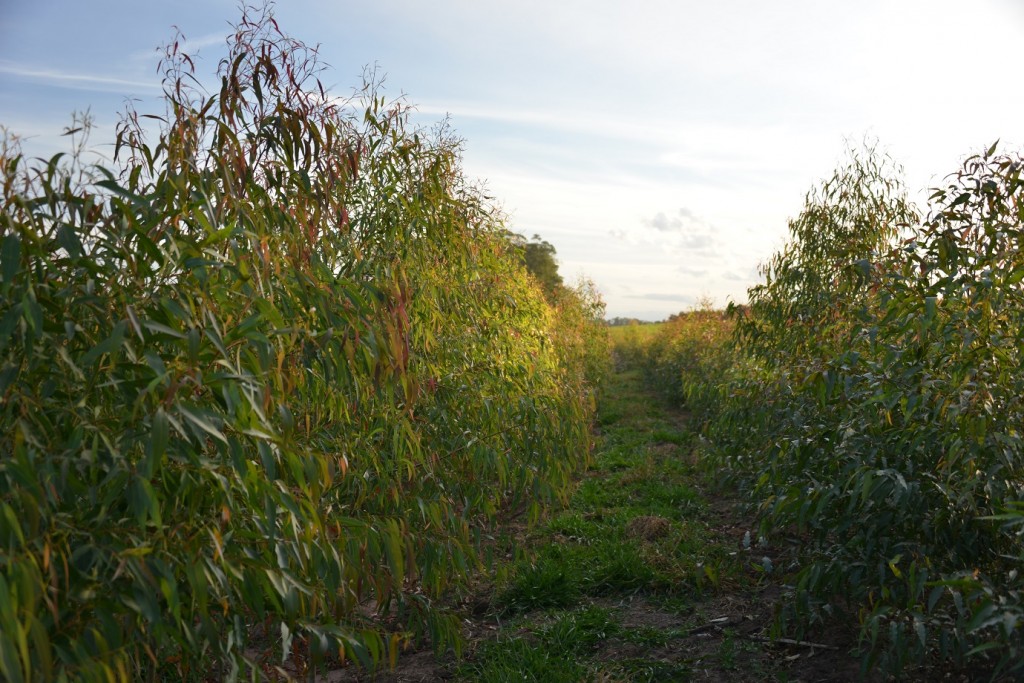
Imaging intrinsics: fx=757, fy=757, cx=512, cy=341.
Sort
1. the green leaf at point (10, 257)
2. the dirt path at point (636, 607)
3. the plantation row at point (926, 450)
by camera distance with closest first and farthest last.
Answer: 1. the green leaf at point (10, 257)
2. the plantation row at point (926, 450)
3. the dirt path at point (636, 607)

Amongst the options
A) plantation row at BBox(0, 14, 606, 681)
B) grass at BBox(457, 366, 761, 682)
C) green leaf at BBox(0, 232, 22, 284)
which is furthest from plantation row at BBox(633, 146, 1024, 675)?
green leaf at BBox(0, 232, 22, 284)

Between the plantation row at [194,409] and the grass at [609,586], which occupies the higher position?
the plantation row at [194,409]

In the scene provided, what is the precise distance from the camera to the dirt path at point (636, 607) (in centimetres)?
337

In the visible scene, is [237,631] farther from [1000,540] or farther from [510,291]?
[510,291]

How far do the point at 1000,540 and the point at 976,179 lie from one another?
1322 millimetres

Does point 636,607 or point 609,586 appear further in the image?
point 609,586

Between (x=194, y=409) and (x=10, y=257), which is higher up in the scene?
(x=10, y=257)

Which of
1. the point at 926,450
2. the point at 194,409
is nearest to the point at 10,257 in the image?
the point at 194,409

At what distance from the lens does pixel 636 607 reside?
13.6ft

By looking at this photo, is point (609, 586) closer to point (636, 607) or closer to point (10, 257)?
point (636, 607)

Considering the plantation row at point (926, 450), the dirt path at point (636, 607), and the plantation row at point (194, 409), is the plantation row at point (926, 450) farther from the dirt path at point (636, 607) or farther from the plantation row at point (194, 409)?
the plantation row at point (194, 409)

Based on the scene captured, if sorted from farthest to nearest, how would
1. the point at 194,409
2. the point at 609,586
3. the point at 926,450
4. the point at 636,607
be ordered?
the point at 609,586, the point at 636,607, the point at 926,450, the point at 194,409

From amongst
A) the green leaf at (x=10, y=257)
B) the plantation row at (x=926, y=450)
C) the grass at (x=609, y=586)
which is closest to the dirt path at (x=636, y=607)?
the grass at (x=609, y=586)

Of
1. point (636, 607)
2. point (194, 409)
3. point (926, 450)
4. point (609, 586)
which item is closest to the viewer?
point (194, 409)
